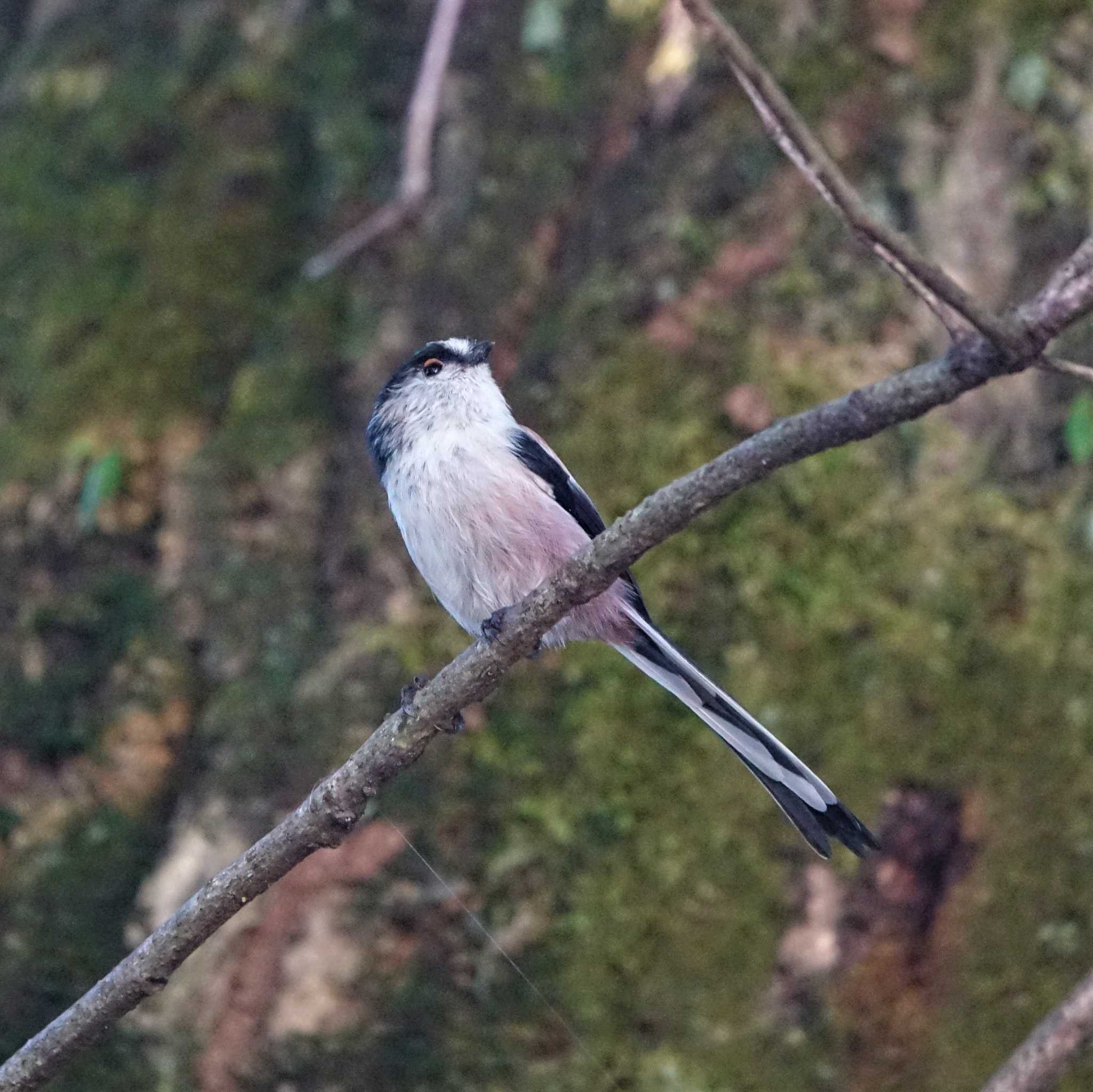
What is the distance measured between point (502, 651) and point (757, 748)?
97 cm

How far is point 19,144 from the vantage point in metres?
6.21

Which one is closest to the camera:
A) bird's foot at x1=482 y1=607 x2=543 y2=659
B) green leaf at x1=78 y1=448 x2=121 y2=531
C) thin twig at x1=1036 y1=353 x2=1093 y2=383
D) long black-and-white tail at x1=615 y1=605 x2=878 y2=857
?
thin twig at x1=1036 y1=353 x2=1093 y2=383

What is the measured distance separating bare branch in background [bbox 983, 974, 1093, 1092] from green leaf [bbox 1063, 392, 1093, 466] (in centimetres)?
181

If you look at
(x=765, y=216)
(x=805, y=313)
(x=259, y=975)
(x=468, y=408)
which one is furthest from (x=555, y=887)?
(x=765, y=216)

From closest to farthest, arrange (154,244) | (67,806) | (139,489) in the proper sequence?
1. (67,806)
2. (139,489)
3. (154,244)

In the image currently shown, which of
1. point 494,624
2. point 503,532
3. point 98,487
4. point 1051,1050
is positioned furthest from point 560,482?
point 98,487

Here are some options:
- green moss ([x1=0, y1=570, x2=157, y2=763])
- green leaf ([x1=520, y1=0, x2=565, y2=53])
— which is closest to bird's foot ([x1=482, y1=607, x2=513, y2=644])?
green moss ([x1=0, y1=570, x2=157, y2=763])

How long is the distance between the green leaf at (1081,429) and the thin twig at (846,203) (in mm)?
2322

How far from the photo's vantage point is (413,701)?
267cm

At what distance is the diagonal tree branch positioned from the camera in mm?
1888

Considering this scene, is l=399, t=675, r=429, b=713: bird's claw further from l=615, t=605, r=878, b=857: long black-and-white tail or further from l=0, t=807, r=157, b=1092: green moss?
l=0, t=807, r=157, b=1092: green moss

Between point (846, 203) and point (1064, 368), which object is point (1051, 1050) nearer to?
point (1064, 368)

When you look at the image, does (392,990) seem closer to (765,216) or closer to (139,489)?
(139,489)

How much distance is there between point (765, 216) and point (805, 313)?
1.24 feet
